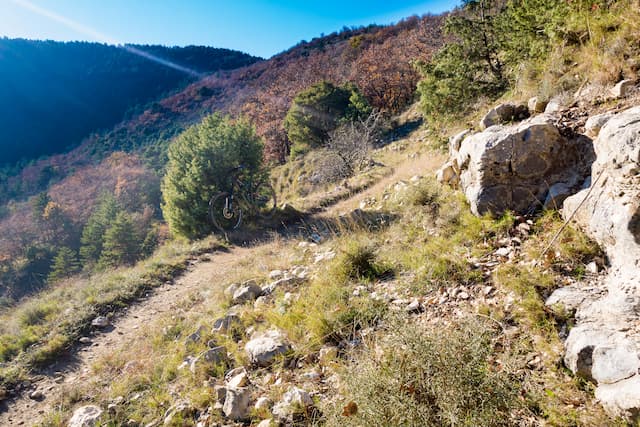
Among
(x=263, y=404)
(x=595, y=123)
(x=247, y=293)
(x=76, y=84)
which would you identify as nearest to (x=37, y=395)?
(x=247, y=293)

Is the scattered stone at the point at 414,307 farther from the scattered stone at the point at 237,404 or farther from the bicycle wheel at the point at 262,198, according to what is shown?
the bicycle wheel at the point at 262,198

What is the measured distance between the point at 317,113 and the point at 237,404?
876 inches

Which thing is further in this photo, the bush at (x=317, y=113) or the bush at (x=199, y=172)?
the bush at (x=317, y=113)

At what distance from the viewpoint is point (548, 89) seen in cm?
377

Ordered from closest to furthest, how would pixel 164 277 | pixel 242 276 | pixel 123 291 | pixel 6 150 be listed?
pixel 242 276 < pixel 123 291 < pixel 164 277 < pixel 6 150

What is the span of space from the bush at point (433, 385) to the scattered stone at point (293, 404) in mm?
418

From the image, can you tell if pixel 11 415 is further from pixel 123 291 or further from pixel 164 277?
pixel 164 277

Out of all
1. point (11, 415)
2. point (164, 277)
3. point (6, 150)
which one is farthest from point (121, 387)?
point (6, 150)

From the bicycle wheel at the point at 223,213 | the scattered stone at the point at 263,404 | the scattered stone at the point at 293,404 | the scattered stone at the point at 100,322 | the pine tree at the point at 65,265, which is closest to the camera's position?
the scattered stone at the point at 293,404

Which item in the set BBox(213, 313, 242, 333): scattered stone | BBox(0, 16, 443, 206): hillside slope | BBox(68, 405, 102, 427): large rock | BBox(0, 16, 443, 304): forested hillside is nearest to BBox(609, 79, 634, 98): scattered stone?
BBox(213, 313, 242, 333): scattered stone

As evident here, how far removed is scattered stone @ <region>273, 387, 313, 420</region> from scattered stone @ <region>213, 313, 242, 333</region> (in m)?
1.64

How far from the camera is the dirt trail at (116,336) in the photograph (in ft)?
11.7

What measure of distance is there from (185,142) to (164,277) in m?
6.14

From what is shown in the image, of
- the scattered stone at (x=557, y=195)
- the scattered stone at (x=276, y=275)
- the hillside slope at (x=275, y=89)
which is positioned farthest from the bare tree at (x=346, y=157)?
the hillside slope at (x=275, y=89)
